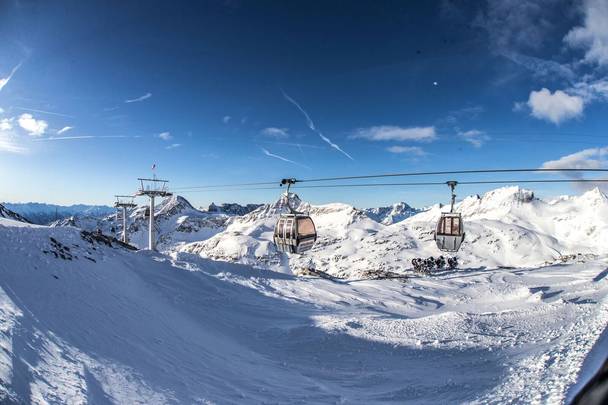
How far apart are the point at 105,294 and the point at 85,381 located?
271 inches

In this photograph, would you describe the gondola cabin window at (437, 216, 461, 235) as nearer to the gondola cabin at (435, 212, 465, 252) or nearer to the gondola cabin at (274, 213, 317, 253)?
the gondola cabin at (435, 212, 465, 252)

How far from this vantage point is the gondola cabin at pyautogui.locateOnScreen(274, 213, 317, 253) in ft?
54.7

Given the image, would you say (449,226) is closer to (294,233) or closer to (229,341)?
(294,233)

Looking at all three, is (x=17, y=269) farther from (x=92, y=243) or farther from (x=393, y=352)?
(x=393, y=352)

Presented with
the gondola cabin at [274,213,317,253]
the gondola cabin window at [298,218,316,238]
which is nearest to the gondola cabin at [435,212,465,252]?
the gondola cabin window at [298,218,316,238]

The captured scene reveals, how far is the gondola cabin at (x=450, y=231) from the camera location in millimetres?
19031

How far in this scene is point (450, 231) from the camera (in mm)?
19188

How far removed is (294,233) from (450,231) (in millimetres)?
8576

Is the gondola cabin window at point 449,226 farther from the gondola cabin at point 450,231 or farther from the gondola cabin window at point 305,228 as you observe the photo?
the gondola cabin window at point 305,228

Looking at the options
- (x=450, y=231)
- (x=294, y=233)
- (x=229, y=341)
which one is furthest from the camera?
(x=450, y=231)

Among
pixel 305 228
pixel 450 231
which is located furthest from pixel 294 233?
pixel 450 231

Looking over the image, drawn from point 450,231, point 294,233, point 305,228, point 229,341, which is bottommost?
point 229,341

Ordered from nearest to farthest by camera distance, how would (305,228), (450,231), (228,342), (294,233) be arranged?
1. (228,342)
2. (294,233)
3. (305,228)
4. (450,231)

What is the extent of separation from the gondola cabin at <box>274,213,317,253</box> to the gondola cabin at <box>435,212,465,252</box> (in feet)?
23.5
